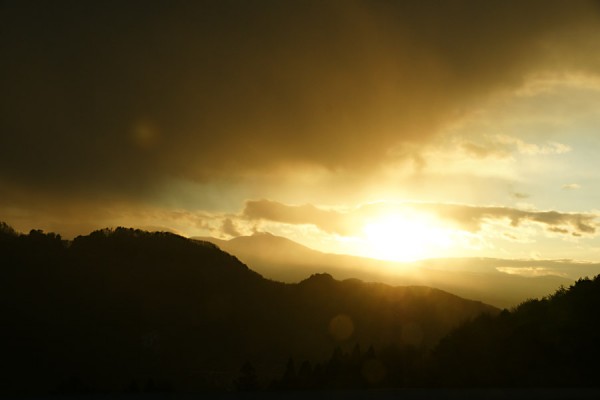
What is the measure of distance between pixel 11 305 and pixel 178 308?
51330 mm

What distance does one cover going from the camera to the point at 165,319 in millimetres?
175500

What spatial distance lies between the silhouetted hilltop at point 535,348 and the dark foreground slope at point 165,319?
104890 mm

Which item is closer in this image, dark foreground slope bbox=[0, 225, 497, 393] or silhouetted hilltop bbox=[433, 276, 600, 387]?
silhouetted hilltop bbox=[433, 276, 600, 387]

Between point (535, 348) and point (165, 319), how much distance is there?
557 ft

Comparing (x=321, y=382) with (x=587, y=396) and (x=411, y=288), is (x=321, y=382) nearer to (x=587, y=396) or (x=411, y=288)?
(x=587, y=396)

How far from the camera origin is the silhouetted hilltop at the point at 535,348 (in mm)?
14852

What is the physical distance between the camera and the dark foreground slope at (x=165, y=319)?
131 metres

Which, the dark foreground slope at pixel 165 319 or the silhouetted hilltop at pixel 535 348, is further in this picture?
the dark foreground slope at pixel 165 319

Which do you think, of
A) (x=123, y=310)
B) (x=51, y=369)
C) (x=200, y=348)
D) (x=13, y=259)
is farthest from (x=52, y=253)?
(x=51, y=369)

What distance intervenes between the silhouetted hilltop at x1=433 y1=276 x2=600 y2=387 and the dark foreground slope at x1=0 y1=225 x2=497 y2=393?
104890mm

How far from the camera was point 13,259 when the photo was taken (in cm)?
17938

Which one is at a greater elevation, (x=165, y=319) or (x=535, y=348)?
(x=535, y=348)

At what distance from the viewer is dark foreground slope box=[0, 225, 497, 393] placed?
131 metres

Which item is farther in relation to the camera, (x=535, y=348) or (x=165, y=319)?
(x=165, y=319)
